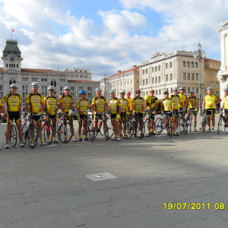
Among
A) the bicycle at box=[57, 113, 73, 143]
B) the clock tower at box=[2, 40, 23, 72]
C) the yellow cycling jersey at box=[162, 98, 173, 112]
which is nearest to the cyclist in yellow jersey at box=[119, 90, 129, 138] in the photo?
the yellow cycling jersey at box=[162, 98, 173, 112]

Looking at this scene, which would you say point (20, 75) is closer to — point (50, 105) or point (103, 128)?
point (103, 128)

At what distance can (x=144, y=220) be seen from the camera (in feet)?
9.20

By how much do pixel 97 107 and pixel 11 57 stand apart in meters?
110

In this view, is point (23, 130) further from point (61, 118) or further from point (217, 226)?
point (217, 226)

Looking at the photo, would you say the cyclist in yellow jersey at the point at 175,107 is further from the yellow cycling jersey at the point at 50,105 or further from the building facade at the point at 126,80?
the building facade at the point at 126,80

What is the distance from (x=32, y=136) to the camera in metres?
8.42

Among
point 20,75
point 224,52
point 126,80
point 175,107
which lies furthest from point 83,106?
point 20,75

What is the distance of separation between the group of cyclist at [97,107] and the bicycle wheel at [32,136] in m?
0.20

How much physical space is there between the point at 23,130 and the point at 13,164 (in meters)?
3.33

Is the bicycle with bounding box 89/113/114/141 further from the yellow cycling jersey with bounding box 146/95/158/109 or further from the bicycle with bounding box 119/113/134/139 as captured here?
the yellow cycling jersey with bounding box 146/95/158/109

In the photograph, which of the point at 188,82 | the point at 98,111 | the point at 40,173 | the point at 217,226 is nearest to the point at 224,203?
the point at 217,226

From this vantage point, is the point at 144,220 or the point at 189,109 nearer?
the point at 144,220
